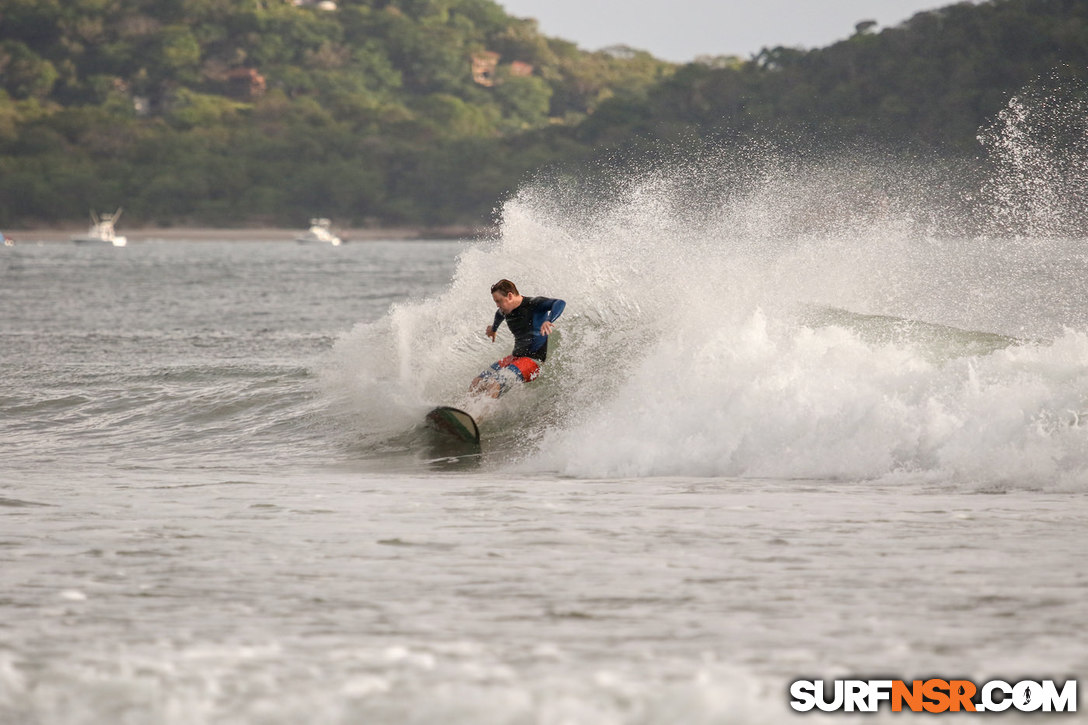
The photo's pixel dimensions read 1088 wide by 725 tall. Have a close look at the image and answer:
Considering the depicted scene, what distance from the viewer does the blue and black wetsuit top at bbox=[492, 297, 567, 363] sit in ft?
41.1

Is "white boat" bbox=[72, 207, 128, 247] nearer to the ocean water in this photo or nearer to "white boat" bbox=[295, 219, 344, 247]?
"white boat" bbox=[295, 219, 344, 247]

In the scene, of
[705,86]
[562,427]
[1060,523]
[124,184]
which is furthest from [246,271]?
[124,184]

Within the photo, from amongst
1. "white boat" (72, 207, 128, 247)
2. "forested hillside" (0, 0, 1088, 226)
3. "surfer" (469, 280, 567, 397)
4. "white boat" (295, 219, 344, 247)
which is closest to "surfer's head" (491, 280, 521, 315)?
A: "surfer" (469, 280, 567, 397)

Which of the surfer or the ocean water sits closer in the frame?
the ocean water

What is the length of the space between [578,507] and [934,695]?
414 cm

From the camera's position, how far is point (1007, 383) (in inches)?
421

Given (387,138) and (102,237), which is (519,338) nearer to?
(102,237)

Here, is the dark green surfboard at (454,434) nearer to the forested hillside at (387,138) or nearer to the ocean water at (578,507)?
the ocean water at (578,507)

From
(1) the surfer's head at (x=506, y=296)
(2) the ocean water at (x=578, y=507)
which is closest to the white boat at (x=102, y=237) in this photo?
(2) the ocean water at (x=578, y=507)

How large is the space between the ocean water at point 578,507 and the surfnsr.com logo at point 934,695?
0.12 meters

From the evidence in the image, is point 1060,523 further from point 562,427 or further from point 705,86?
point 705,86

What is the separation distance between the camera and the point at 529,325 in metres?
12.7

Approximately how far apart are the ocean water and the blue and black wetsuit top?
27.3 inches

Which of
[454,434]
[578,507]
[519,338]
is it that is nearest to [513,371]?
[519,338]
